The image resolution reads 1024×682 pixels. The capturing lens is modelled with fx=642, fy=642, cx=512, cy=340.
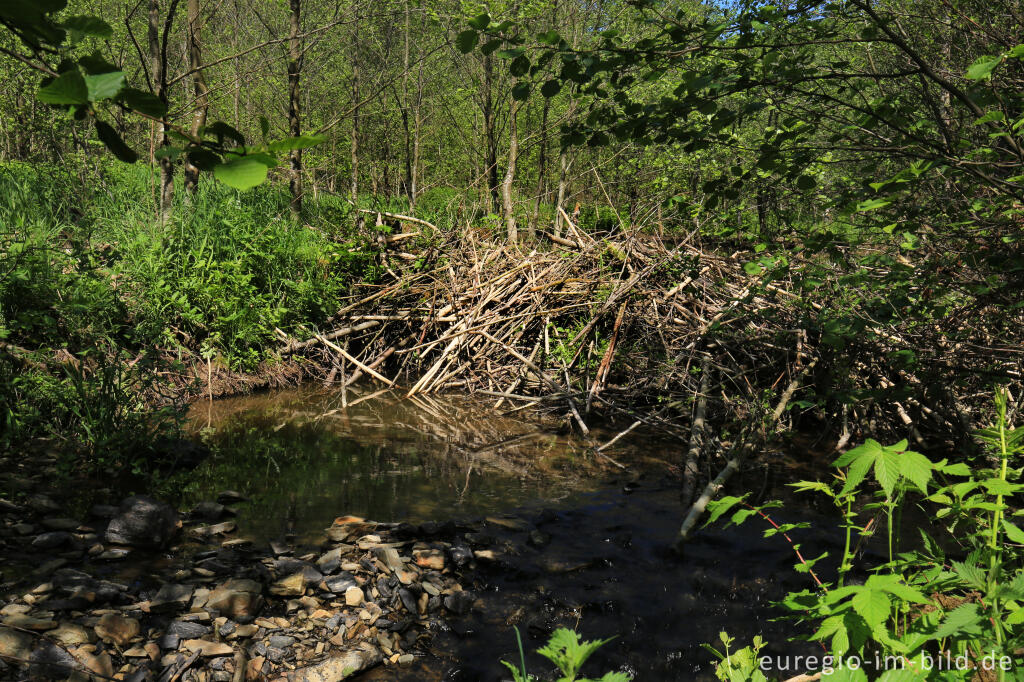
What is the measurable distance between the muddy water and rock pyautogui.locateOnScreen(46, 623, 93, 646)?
1.27 meters

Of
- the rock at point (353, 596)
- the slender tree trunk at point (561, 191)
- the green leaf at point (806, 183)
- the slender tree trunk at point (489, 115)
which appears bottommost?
the rock at point (353, 596)

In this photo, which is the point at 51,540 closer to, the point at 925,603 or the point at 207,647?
the point at 207,647

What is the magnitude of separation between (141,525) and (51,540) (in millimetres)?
468

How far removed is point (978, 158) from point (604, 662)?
3.67 m

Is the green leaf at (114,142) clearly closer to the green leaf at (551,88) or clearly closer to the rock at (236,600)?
the green leaf at (551,88)

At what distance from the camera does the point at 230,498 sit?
4.82 metres

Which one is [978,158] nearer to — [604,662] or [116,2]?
[604,662]

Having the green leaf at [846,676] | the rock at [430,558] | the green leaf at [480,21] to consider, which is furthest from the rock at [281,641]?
the green leaf at [480,21]

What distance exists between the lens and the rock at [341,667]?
2938mm

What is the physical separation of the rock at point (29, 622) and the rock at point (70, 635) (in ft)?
0.14

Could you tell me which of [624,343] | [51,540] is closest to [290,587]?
[51,540]

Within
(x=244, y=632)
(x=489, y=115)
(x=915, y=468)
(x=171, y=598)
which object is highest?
(x=489, y=115)

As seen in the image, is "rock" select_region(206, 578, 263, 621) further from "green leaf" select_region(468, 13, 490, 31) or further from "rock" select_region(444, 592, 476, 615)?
"green leaf" select_region(468, 13, 490, 31)

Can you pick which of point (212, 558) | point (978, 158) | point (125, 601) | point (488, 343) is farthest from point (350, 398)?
point (978, 158)
